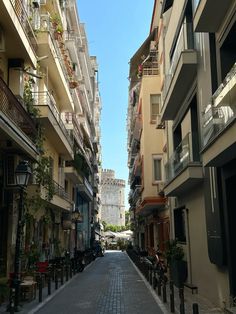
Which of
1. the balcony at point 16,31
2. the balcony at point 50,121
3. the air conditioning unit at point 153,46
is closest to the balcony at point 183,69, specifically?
the balcony at point 16,31

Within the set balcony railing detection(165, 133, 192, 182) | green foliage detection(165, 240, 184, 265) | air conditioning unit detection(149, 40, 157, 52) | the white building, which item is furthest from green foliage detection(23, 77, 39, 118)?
the white building

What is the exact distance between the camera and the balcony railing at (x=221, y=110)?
10289 millimetres

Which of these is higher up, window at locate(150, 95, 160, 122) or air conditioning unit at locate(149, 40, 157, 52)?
air conditioning unit at locate(149, 40, 157, 52)

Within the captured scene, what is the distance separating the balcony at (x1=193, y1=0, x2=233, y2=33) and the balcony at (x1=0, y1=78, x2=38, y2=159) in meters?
5.52

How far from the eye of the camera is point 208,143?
453 inches

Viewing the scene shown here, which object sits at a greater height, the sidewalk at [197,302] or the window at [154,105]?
the window at [154,105]

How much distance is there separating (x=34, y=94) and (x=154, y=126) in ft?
37.0

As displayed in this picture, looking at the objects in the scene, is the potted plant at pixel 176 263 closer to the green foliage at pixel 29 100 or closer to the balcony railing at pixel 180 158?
the balcony railing at pixel 180 158

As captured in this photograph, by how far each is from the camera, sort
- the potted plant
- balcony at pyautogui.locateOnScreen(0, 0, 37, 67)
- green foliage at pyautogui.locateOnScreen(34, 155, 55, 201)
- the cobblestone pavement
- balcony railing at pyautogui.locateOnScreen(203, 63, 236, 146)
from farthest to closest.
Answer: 1. green foliage at pyautogui.locateOnScreen(34, 155, 55, 201)
2. the potted plant
3. balcony at pyautogui.locateOnScreen(0, 0, 37, 67)
4. the cobblestone pavement
5. balcony railing at pyautogui.locateOnScreen(203, 63, 236, 146)

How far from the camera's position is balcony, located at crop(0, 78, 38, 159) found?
41.5 ft

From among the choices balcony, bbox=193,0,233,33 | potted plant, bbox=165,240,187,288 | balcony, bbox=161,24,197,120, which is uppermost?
balcony, bbox=161,24,197,120

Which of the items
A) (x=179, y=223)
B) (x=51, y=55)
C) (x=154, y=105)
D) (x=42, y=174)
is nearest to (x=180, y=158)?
(x=179, y=223)

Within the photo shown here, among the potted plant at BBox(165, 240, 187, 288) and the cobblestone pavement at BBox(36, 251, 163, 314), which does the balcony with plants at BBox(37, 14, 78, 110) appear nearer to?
the potted plant at BBox(165, 240, 187, 288)

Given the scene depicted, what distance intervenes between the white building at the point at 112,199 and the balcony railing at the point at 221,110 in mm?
112796
